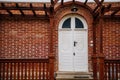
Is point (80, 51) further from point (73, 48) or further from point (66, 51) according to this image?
point (66, 51)

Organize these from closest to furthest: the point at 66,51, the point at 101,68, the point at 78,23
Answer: the point at 101,68 < the point at 66,51 < the point at 78,23

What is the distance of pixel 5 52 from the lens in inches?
555

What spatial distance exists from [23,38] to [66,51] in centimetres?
237

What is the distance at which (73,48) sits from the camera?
14.5 meters

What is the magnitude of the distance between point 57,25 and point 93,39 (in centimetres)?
203

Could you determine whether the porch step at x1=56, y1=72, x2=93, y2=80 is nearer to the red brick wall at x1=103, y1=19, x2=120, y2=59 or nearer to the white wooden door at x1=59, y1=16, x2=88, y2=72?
the white wooden door at x1=59, y1=16, x2=88, y2=72

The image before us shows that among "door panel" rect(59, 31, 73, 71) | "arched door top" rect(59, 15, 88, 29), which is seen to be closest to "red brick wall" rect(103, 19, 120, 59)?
"arched door top" rect(59, 15, 88, 29)

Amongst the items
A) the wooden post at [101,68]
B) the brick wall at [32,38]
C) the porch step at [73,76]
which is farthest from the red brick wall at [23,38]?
the wooden post at [101,68]

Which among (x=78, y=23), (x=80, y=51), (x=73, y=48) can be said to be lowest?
(x=80, y=51)

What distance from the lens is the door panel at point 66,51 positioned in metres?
14.3

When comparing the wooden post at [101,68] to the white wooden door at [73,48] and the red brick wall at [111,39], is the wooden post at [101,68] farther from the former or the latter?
the white wooden door at [73,48]

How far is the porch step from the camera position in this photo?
43.1 ft

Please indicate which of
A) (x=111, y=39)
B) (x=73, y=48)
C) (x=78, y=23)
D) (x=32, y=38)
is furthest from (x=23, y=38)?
(x=111, y=39)

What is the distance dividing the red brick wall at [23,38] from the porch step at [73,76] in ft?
4.51
